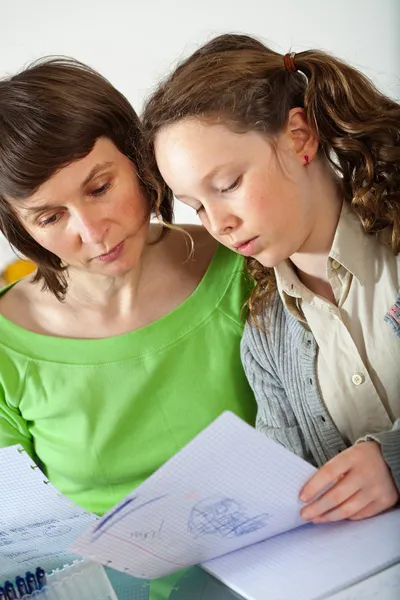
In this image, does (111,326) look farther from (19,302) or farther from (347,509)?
(347,509)

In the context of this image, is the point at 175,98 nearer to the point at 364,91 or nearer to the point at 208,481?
the point at 364,91

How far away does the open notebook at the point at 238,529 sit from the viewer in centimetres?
→ 72

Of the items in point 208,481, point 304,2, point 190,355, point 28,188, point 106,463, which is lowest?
point 106,463

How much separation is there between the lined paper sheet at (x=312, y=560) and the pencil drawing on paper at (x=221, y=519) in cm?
3

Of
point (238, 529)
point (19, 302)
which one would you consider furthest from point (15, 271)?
point (238, 529)

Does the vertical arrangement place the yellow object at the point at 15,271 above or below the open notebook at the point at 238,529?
below

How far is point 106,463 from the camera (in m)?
1.15

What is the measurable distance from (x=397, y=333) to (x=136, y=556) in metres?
0.37

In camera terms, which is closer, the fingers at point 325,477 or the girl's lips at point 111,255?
the fingers at point 325,477

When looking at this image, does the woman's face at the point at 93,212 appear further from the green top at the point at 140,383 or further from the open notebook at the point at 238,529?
the open notebook at the point at 238,529

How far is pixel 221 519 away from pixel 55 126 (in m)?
0.50

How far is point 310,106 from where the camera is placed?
0.97m

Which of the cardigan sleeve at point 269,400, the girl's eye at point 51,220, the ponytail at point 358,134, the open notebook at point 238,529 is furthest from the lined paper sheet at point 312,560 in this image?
the girl's eye at point 51,220

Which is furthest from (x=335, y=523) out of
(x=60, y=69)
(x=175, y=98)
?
(x=60, y=69)
